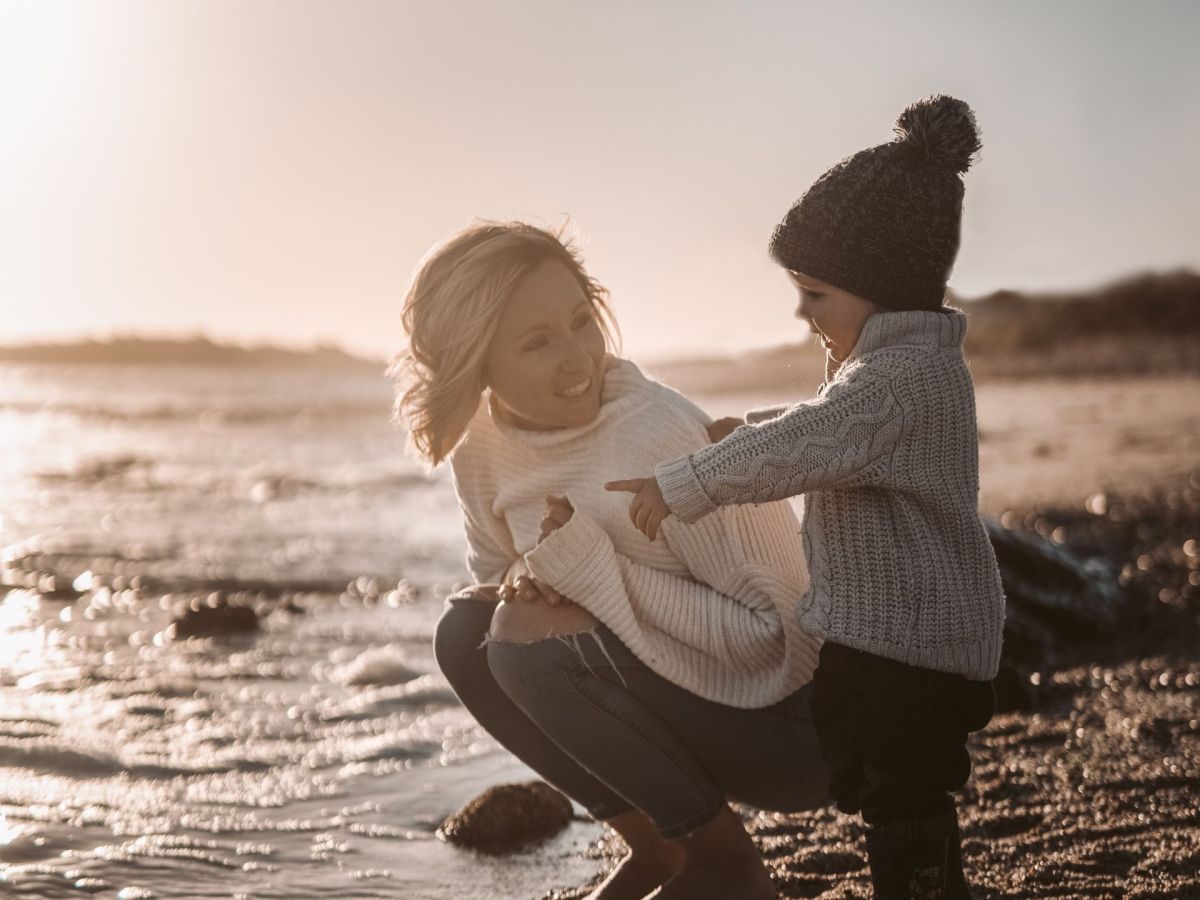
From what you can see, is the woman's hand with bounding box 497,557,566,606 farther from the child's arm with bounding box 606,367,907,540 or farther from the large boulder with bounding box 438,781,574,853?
the large boulder with bounding box 438,781,574,853

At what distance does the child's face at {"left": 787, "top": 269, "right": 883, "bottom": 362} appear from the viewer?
2.57 meters

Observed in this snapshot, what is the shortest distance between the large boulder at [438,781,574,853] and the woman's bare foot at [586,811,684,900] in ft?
2.07

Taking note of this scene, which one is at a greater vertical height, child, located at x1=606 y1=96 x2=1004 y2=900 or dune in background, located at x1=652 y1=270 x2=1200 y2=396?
dune in background, located at x1=652 y1=270 x2=1200 y2=396

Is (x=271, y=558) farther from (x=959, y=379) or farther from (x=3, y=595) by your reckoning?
(x=959, y=379)

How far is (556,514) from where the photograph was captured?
112 inches

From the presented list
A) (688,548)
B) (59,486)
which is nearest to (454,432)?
(688,548)

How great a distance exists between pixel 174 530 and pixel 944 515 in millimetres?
9323

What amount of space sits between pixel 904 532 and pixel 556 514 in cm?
77

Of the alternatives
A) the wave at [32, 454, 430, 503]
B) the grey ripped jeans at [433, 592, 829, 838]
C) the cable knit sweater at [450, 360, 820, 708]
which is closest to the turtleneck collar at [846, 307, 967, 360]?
the cable knit sweater at [450, 360, 820, 708]

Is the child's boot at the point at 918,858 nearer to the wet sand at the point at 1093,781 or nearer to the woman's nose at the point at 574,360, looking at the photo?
the wet sand at the point at 1093,781

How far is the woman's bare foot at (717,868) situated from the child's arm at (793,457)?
2.68ft

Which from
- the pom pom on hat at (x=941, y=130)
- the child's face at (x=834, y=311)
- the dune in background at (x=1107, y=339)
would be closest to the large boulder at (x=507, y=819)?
the child's face at (x=834, y=311)

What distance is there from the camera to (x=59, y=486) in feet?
47.5

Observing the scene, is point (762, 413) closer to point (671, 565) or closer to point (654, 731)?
point (671, 565)
